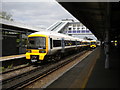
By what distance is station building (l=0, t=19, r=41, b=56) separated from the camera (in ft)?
46.6

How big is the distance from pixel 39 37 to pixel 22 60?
3319 mm

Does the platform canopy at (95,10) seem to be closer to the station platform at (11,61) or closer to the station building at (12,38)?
the station building at (12,38)

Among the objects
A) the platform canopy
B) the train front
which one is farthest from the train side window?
the platform canopy

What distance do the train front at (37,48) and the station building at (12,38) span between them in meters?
2.75

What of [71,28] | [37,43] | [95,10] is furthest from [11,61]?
[71,28]

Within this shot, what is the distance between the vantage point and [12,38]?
51.9ft

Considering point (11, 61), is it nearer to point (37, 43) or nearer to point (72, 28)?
point (37, 43)

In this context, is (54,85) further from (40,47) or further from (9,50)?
(9,50)

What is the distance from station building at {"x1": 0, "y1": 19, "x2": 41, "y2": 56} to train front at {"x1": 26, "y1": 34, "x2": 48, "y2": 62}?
2.75 meters

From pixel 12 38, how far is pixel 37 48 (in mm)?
4552

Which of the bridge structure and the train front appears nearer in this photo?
the train front

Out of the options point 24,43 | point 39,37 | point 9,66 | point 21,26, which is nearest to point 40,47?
point 39,37

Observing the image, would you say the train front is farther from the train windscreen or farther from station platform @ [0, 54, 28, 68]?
station platform @ [0, 54, 28, 68]

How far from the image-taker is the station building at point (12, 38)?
14216mm
